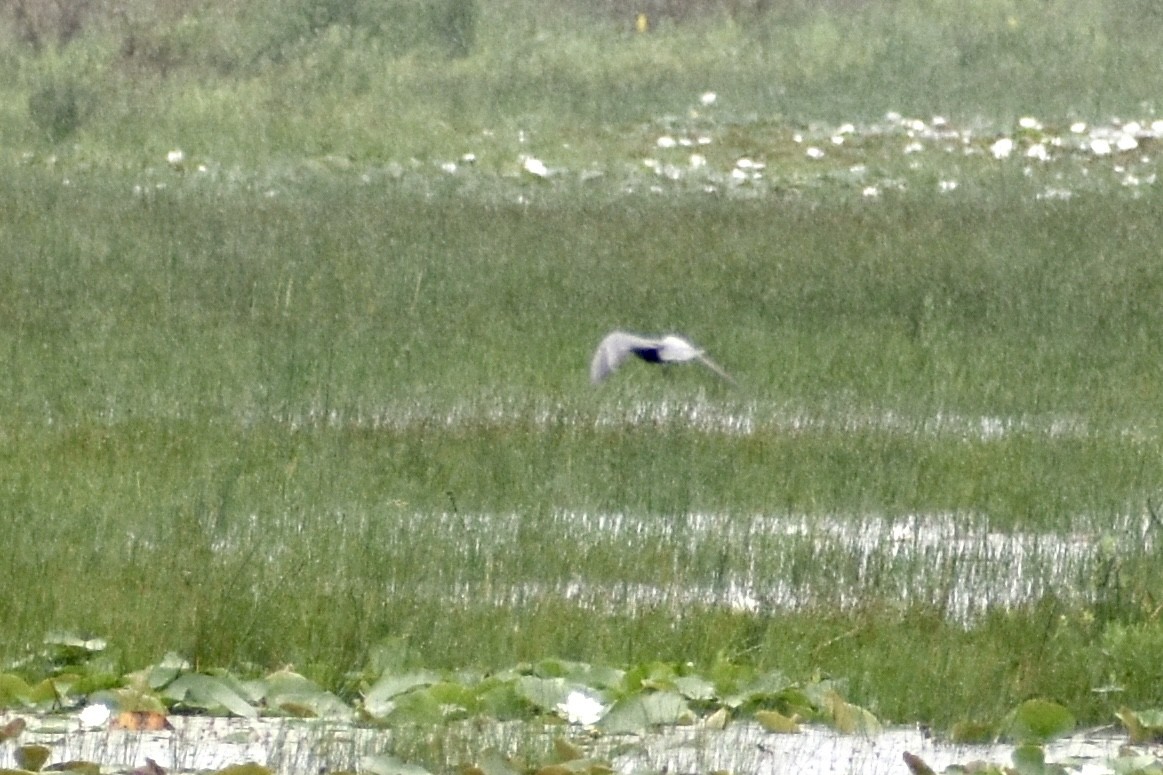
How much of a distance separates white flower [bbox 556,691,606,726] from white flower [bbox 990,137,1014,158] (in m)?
16.4

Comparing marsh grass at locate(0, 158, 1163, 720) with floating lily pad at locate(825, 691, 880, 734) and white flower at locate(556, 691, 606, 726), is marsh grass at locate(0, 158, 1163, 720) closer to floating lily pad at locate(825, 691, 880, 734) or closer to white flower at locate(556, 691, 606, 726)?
floating lily pad at locate(825, 691, 880, 734)

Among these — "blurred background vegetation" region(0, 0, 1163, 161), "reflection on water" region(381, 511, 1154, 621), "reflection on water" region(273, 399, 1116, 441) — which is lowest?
"blurred background vegetation" region(0, 0, 1163, 161)

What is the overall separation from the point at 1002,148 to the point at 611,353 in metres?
14.1

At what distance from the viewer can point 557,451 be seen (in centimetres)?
935

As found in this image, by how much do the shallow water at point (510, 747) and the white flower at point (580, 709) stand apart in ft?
0.09

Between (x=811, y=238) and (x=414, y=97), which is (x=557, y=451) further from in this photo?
(x=414, y=97)

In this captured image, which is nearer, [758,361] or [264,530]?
[264,530]

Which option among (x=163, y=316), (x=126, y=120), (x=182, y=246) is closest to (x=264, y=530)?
(x=163, y=316)

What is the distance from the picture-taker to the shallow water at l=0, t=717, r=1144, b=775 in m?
4.76

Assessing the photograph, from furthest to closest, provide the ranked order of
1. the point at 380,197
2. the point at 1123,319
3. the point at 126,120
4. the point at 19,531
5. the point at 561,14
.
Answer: the point at 561,14 → the point at 126,120 → the point at 380,197 → the point at 1123,319 → the point at 19,531

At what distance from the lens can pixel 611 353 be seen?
25.1 ft

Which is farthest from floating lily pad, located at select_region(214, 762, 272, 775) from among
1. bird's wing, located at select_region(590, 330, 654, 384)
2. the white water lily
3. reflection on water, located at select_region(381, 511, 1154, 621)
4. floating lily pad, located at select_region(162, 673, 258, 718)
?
the white water lily

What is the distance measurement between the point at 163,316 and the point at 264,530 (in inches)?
195

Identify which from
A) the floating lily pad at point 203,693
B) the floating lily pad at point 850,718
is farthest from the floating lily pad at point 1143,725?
the floating lily pad at point 203,693
